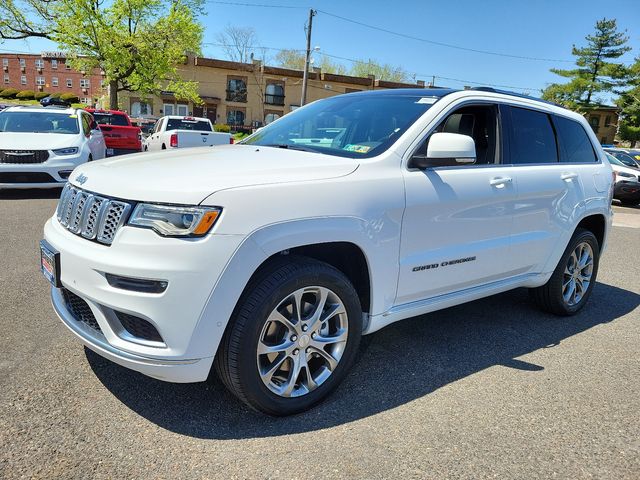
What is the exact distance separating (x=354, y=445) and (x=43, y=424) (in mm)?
1526

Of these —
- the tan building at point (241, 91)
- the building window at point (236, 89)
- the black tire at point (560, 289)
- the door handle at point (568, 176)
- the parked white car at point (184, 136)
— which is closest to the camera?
the door handle at point (568, 176)

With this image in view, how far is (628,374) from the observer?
138 inches

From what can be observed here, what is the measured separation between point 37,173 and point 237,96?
1642 inches

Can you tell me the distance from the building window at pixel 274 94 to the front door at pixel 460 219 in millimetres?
48200

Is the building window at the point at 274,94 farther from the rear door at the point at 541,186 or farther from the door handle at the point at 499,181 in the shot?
the door handle at the point at 499,181

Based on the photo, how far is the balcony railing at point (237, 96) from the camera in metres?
47.9

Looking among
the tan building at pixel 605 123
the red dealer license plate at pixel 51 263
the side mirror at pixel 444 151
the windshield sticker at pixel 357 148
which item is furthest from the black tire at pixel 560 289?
the tan building at pixel 605 123

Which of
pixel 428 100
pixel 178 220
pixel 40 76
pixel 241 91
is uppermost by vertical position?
pixel 40 76

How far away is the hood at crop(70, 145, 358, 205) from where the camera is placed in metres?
2.32

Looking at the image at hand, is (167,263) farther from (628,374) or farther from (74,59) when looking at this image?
(74,59)

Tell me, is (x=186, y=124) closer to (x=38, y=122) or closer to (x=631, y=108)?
(x=38, y=122)

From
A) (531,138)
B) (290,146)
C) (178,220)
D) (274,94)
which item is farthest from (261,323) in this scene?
(274,94)

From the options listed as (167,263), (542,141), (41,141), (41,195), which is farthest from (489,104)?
(41,195)

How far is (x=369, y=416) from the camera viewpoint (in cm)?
275
